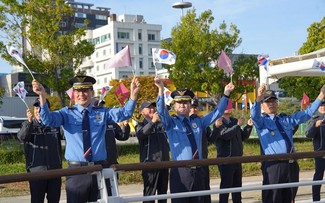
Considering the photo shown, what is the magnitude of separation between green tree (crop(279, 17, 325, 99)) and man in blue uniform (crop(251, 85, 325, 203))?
22.6 meters

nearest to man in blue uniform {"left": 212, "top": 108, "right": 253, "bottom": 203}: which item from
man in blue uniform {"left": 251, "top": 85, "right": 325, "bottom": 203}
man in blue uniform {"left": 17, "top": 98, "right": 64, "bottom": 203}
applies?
man in blue uniform {"left": 251, "top": 85, "right": 325, "bottom": 203}

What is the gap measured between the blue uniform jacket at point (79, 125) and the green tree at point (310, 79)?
2442 cm

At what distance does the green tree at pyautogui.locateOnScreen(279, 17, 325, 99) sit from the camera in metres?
29.2

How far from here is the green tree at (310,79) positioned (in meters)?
29.2

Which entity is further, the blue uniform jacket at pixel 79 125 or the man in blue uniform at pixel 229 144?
the man in blue uniform at pixel 229 144

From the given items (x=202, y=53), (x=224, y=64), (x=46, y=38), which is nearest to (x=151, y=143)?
(x=224, y=64)

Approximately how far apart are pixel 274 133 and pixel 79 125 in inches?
98.2

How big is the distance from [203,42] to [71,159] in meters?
24.1

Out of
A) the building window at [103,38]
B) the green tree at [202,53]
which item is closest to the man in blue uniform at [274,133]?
the green tree at [202,53]

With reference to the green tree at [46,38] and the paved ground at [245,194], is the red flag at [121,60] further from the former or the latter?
the green tree at [46,38]

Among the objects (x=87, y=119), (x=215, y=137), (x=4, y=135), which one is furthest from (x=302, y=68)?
(x=4, y=135)

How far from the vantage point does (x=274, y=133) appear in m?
6.50

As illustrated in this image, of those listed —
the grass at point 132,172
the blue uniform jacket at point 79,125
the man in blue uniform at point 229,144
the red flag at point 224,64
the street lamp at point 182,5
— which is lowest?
the grass at point 132,172

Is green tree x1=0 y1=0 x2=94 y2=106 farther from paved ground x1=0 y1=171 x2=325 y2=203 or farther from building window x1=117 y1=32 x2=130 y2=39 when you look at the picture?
building window x1=117 y1=32 x2=130 y2=39
